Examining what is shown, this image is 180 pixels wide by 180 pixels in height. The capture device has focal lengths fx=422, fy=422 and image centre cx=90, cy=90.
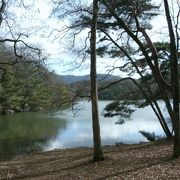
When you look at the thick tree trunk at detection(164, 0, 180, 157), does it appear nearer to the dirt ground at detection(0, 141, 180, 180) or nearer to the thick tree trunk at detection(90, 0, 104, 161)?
the dirt ground at detection(0, 141, 180, 180)

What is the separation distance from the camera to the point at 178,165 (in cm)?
1078

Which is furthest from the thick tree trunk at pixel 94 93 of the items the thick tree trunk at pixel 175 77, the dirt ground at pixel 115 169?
the thick tree trunk at pixel 175 77

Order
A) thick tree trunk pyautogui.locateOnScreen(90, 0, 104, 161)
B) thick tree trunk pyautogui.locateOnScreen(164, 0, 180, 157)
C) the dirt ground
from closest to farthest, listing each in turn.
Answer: the dirt ground, thick tree trunk pyautogui.locateOnScreen(164, 0, 180, 157), thick tree trunk pyautogui.locateOnScreen(90, 0, 104, 161)

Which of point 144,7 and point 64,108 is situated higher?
point 144,7

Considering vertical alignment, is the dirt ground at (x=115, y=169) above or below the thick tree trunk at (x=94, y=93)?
below

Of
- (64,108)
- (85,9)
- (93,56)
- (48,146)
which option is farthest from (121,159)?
(48,146)

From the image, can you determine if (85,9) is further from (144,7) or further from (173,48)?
(144,7)

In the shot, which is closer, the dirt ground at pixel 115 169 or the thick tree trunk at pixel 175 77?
the dirt ground at pixel 115 169

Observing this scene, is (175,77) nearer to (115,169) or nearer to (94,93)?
(94,93)

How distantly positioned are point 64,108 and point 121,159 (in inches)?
266

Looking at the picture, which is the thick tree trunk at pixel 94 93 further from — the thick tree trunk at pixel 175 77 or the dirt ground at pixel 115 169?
the thick tree trunk at pixel 175 77

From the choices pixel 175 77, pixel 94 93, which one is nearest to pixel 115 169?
pixel 94 93

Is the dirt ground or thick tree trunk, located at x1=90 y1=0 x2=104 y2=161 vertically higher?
thick tree trunk, located at x1=90 y1=0 x2=104 y2=161

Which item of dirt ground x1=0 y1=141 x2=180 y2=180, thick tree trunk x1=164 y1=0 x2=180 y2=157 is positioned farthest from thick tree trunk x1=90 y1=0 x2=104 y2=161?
thick tree trunk x1=164 y1=0 x2=180 y2=157
